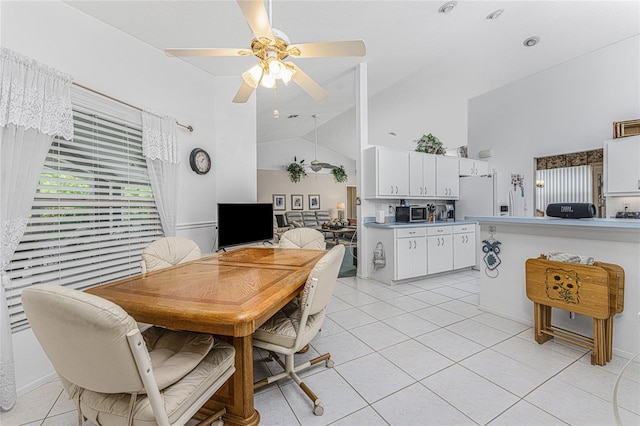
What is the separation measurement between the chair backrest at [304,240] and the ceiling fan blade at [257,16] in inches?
71.1

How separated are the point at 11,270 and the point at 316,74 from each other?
12.9ft

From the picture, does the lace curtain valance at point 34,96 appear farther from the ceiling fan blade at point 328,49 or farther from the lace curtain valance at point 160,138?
the ceiling fan blade at point 328,49

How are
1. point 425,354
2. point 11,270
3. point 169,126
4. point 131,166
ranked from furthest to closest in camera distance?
point 169,126 < point 131,166 < point 425,354 < point 11,270

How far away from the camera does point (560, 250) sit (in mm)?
2430

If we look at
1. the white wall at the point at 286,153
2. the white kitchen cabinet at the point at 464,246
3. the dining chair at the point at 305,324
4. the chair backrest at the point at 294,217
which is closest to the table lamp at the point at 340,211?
the white wall at the point at 286,153

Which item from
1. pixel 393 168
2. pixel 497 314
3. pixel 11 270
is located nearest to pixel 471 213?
pixel 393 168

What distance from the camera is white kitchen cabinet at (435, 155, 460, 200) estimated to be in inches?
193

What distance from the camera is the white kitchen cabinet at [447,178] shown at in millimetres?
4910

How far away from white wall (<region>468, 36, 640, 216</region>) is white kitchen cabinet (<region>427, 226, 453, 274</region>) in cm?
142

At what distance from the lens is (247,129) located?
402 centimetres

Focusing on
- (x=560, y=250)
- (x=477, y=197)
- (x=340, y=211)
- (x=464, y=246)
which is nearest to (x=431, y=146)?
(x=477, y=197)

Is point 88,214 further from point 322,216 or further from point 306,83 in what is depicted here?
point 322,216

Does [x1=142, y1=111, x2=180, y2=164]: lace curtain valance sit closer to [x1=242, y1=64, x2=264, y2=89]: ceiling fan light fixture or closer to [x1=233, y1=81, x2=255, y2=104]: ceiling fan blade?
[x1=233, y1=81, x2=255, y2=104]: ceiling fan blade

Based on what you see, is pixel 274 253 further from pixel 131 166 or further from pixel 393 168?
pixel 393 168
